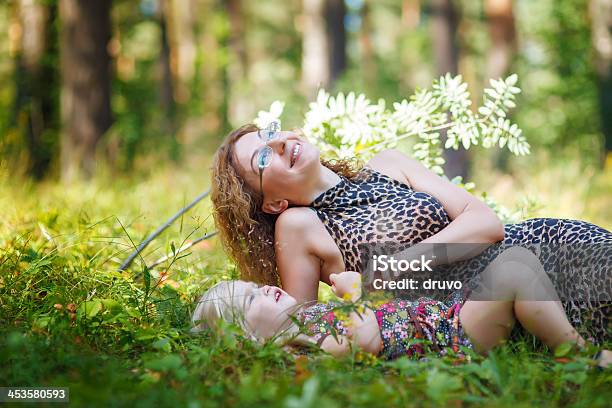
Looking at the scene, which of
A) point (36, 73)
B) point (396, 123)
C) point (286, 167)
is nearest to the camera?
point (286, 167)

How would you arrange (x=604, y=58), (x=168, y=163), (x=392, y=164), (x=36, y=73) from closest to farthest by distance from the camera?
1. (x=392, y=164)
2. (x=168, y=163)
3. (x=604, y=58)
4. (x=36, y=73)

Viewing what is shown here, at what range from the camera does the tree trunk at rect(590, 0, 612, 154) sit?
8.81m

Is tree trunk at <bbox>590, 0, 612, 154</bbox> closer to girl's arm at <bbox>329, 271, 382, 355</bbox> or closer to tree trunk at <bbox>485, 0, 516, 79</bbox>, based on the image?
tree trunk at <bbox>485, 0, 516, 79</bbox>

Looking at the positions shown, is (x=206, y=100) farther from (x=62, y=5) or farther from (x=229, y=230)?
(x=229, y=230)

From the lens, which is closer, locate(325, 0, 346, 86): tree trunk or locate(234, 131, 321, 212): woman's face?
locate(234, 131, 321, 212): woman's face

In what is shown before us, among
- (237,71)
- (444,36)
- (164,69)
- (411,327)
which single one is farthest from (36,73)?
(237,71)

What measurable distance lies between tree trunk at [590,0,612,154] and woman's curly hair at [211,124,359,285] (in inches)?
289

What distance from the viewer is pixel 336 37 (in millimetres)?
12023

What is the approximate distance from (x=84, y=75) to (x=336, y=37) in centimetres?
538

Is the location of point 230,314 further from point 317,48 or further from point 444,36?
point 317,48

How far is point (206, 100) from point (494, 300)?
1815 centimetres

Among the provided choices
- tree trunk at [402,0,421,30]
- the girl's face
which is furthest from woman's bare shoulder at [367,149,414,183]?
tree trunk at [402,0,421,30]

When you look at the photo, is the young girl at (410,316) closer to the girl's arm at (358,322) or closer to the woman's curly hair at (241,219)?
the girl's arm at (358,322)

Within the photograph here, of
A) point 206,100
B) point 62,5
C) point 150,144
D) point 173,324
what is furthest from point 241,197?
point 206,100
